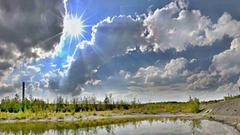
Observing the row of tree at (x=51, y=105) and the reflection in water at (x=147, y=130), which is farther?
the row of tree at (x=51, y=105)

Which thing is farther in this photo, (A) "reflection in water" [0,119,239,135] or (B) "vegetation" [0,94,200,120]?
(B) "vegetation" [0,94,200,120]

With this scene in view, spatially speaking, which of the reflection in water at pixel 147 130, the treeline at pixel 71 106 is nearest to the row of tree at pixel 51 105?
the treeline at pixel 71 106

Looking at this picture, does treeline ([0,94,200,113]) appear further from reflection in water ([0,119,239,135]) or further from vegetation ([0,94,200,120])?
reflection in water ([0,119,239,135])

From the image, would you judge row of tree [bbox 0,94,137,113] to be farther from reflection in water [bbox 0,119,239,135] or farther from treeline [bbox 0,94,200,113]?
reflection in water [bbox 0,119,239,135]

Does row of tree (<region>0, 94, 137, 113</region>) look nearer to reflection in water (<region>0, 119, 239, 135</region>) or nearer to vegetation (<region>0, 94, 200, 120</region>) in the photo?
vegetation (<region>0, 94, 200, 120</region>)

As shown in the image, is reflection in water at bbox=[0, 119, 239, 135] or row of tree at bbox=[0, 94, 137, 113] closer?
reflection in water at bbox=[0, 119, 239, 135]

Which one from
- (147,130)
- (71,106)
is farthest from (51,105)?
(147,130)

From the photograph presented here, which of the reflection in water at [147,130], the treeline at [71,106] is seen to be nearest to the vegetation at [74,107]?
the treeline at [71,106]

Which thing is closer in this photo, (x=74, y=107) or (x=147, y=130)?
(x=147, y=130)

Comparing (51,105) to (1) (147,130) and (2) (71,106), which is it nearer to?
(2) (71,106)

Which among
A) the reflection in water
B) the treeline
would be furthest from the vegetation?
the reflection in water

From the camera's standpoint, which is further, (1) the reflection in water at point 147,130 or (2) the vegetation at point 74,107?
(2) the vegetation at point 74,107

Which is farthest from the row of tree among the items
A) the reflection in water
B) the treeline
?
the reflection in water

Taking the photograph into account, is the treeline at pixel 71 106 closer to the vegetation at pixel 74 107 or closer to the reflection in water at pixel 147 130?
the vegetation at pixel 74 107
